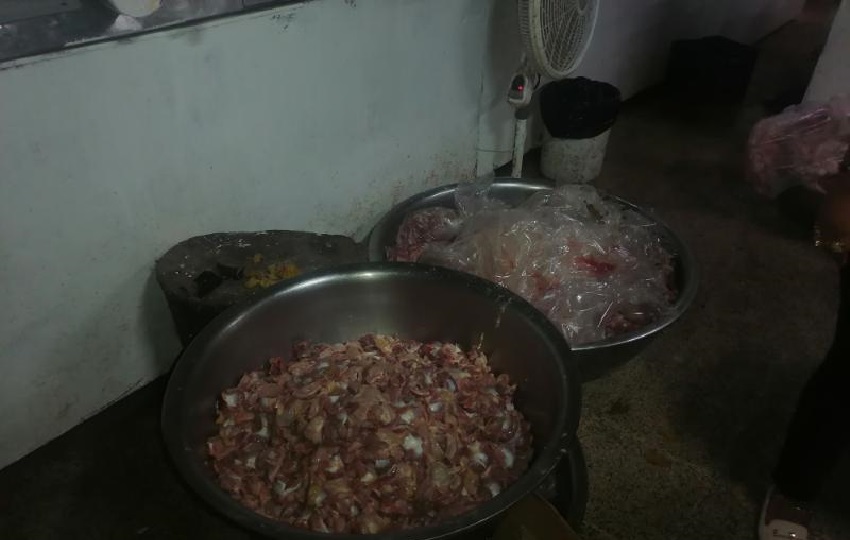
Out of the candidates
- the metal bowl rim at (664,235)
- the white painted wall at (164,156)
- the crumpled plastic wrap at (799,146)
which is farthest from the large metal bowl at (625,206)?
the crumpled plastic wrap at (799,146)

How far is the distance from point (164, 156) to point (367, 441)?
0.98 m

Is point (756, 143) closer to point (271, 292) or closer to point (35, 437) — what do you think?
point (271, 292)

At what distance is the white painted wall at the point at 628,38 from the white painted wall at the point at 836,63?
1.05 meters

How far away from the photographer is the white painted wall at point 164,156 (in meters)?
1.49

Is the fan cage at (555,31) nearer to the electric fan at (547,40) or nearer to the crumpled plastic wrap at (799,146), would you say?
the electric fan at (547,40)

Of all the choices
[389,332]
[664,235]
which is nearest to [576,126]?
[664,235]

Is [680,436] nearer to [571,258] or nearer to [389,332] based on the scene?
[571,258]

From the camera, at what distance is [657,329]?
177cm

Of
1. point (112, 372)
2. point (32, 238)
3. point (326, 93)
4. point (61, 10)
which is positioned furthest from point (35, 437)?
point (326, 93)

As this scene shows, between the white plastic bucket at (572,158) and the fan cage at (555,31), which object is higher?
the fan cage at (555,31)

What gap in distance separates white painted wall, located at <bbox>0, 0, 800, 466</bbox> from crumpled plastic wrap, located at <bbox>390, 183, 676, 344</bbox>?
0.44m

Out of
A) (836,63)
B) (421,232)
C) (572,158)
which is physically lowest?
(572,158)

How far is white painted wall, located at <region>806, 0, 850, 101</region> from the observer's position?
2959 mm

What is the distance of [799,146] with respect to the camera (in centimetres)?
288
